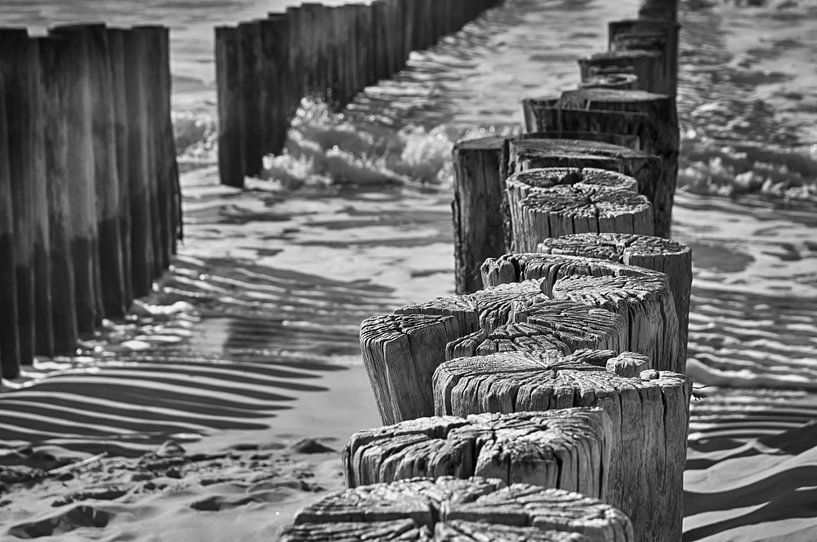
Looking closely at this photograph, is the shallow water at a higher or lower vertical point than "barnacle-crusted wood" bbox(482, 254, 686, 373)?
lower

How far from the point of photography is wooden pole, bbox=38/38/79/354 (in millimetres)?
5371

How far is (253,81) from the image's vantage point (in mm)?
9641

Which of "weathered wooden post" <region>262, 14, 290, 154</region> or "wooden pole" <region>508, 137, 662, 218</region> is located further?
"weathered wooden post" <region>262, 14, 290, 154</region>

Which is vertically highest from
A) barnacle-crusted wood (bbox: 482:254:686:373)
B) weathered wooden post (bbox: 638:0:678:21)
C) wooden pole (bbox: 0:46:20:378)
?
weathered wooden post (bbox: 638:0:678:21)

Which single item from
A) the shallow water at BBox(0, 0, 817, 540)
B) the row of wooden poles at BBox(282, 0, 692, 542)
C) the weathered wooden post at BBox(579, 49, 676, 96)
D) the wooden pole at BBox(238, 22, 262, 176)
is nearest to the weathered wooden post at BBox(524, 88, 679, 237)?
the row of wooden poles at BBox(282, 0, 692, 542)

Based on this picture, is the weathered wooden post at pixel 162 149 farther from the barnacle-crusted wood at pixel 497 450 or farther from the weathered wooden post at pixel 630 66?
the barnacle-crusted wood at pixel 497 450

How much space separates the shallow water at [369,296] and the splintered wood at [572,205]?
100 centimetres

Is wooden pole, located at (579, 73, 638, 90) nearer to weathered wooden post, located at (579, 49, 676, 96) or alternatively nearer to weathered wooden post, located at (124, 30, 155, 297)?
weathered wooden post, located at (579, 49, 676, 96)

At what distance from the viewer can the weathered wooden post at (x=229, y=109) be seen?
30.1ft

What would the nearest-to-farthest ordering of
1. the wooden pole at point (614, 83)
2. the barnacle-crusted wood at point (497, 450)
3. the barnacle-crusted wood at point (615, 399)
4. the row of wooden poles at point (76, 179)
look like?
the barnacle-crusted wood at point (497, 450)
the barnacle-crusted wood at point (615, 399)
the row of wooden poles at point (76, 179)
the wooden pole at point (614, 83)

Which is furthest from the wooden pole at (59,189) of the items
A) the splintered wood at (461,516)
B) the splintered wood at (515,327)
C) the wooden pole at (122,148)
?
the splintered wood at (461,516)

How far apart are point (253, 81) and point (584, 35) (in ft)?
49.7

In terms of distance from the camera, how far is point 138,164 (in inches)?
254

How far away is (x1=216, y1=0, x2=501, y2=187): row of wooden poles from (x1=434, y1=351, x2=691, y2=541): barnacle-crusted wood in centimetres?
768
